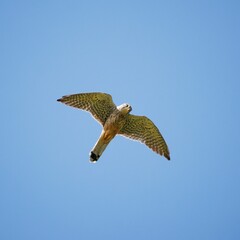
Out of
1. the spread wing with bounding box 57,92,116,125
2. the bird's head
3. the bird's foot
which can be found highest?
the bird's head

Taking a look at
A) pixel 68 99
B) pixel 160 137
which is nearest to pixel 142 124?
pixel 160 137

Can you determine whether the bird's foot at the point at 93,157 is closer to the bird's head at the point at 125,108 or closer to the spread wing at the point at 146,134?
the spread wing at the point at 146,134

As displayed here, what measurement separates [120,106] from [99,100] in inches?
26.4

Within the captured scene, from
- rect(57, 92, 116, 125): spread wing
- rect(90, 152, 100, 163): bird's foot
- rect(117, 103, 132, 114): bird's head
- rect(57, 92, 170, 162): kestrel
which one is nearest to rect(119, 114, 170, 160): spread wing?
rect(57, 92, 170, 162): kestrel

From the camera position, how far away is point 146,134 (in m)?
14.4

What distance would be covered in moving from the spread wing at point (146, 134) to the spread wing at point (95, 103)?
0.75 metres

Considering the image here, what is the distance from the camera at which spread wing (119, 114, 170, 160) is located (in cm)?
1434

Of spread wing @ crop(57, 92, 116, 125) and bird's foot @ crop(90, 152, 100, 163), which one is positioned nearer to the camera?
bird's foot @ crop(90, 152, 100, 163)

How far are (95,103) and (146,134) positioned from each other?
190cm

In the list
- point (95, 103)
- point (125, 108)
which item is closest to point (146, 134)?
point (125, 108)

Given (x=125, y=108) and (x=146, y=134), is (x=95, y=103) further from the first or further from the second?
(x=146, y=134)

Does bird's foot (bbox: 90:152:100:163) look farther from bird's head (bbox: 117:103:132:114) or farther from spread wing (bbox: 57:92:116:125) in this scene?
bird's head (bbox: 117:103:132:114)

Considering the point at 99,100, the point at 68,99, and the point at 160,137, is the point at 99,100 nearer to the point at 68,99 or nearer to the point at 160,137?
the point at 68,99

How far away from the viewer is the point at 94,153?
13.6m
